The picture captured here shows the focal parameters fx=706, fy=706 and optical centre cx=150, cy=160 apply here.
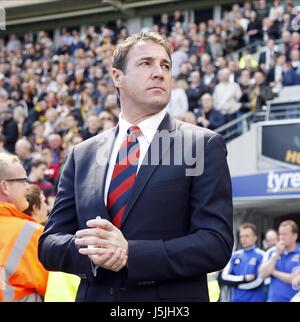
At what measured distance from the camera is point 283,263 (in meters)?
6.32

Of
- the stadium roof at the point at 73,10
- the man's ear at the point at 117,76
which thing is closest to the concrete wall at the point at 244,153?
the stadium roof at the point at 73,10

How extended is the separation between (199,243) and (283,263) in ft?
14.2

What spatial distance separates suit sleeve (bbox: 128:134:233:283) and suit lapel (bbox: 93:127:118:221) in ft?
0.66

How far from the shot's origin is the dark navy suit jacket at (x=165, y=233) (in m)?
2.18

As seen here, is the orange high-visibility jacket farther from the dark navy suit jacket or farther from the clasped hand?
the clasped hand

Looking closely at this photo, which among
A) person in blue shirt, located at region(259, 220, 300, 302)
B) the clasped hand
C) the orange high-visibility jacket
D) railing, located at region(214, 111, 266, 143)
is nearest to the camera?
the clasped hand

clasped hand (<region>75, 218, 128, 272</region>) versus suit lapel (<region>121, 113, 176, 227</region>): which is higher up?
suit lapel (<region>121, 113, 176, 227</region>)

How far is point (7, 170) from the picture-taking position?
3.66 m

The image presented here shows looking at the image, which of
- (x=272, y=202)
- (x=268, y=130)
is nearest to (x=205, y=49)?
(x=268, y=130)

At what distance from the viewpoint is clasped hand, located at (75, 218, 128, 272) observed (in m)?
2.10

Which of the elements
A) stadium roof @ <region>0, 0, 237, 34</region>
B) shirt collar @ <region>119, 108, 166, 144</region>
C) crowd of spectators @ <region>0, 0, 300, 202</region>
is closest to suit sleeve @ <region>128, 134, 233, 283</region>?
shirt collar @ <region>119, 108, 166, 144</region>

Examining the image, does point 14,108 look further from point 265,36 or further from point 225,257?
point 225,257

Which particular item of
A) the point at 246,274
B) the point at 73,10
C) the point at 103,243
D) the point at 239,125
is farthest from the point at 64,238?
the point at 73,10

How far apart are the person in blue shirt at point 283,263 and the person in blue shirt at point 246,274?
0.13 m
